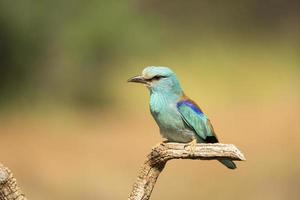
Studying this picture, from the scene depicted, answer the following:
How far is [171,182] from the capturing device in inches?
153

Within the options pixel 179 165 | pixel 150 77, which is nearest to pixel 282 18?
pixel 179 165

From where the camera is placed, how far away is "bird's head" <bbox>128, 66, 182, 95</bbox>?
4.49ft

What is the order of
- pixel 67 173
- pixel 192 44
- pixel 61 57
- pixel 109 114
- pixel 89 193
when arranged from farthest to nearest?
pixel 192 44 < pixel 109 114 < pixel 61 57 < pixel 67 173 < pixel 89 193

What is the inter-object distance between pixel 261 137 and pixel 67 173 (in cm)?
99

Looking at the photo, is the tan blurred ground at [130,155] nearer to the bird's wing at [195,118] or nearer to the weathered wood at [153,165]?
the bird's wing at [195,118]

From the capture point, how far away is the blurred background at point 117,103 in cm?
385

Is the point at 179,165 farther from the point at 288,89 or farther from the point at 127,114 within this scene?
the point at 288,89

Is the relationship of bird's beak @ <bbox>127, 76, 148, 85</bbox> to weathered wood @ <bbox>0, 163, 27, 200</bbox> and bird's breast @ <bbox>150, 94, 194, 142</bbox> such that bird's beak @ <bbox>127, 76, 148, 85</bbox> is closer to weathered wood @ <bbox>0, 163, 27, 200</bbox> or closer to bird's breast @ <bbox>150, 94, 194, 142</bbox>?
bird's breast @ <bbox>150, 94, 194, 142</bbox>

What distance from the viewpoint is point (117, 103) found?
585 cm

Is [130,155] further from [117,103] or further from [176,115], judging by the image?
[176,115]

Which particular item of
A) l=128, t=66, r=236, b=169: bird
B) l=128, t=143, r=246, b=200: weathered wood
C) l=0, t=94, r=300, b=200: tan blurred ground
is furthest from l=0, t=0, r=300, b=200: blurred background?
l=128, t=143, r=246, b=200: weathered wood

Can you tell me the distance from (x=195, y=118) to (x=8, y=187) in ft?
1.05

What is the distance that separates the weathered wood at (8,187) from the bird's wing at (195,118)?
30 centimetres

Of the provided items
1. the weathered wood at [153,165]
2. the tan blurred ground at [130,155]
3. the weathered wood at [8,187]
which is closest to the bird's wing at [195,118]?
the weathered wood at [153,165]
